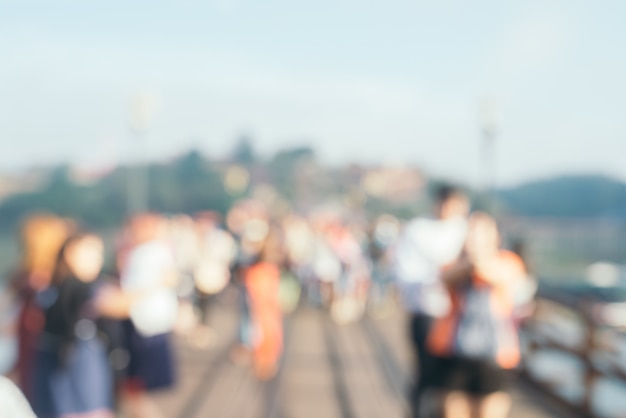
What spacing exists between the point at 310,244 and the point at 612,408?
11057 mm

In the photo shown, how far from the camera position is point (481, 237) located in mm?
4328

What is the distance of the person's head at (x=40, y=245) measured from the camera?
13.6 feet

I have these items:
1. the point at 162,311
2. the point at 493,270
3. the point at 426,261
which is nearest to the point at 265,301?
the point at 162,311

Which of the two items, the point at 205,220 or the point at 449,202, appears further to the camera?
the point at 205,220

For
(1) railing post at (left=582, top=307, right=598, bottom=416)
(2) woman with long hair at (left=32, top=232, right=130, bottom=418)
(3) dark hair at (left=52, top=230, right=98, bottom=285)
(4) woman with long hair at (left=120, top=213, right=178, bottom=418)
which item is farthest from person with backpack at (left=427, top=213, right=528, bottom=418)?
(1) railing post at (left=582, top=307, right=598, bottom=416)

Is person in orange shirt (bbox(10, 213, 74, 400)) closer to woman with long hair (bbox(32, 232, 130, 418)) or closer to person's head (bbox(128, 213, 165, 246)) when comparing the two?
woman with long hair (bbox(32, 232, 130, 418))

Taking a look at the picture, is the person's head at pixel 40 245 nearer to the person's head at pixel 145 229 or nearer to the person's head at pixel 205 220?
the person's head at pixel 145 229

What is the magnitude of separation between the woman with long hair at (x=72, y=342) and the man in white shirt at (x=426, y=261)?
6.59ft

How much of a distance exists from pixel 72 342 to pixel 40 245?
20.3 inches

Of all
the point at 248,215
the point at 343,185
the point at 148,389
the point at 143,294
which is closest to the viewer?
the point at 143,294

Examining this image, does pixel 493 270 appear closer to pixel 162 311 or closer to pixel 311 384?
pixel 162 311

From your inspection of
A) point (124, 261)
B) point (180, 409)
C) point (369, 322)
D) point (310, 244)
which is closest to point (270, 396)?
point (180, 409)

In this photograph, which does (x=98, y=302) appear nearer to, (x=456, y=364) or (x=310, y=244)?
(x=456, y=364)

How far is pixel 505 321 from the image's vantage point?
439cm
